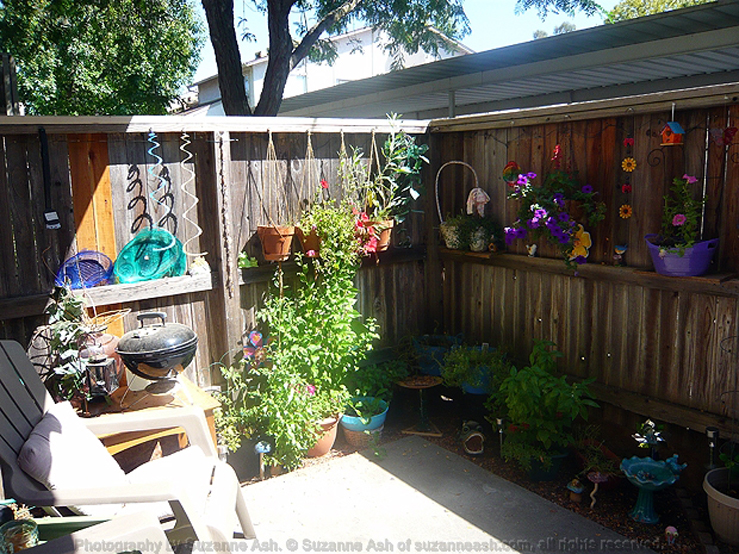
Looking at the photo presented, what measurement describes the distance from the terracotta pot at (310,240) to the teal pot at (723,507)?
2434mm

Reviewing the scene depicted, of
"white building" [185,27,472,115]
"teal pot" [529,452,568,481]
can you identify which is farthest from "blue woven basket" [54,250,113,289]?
"white building" [185,27,472,115]

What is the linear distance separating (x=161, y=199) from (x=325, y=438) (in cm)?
171

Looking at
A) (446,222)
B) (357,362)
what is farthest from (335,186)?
(357,362)

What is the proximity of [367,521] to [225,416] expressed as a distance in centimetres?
116

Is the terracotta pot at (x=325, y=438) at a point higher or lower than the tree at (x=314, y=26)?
lower

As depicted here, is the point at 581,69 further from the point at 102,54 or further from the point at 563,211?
the point at 102,54

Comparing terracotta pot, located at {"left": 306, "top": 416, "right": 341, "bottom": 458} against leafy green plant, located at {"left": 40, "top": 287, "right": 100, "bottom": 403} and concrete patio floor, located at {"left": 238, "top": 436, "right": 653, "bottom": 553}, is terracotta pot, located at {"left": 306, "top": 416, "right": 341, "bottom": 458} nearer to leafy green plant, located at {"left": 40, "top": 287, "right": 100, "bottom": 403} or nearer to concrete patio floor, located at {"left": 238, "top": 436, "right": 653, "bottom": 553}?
concrete patio floor, located at {"left": 238, "top": 436, "right": 653, "bottom": 553}

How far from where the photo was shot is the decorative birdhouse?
3049 mm

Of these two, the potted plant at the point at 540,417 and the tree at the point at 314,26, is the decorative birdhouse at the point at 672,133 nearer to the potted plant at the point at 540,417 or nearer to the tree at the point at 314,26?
the potted plant at the point at 540,417

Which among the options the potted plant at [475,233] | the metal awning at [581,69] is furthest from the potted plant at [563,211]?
the metal awning at [581,69]

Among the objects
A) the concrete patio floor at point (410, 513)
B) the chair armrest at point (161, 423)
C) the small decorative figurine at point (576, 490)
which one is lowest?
the concrete patio floor at point (410, 513)

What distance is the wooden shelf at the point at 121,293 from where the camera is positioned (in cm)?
304

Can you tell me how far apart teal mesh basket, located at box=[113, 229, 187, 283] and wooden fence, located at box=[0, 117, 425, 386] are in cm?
5

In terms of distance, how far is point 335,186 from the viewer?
4.16 m
